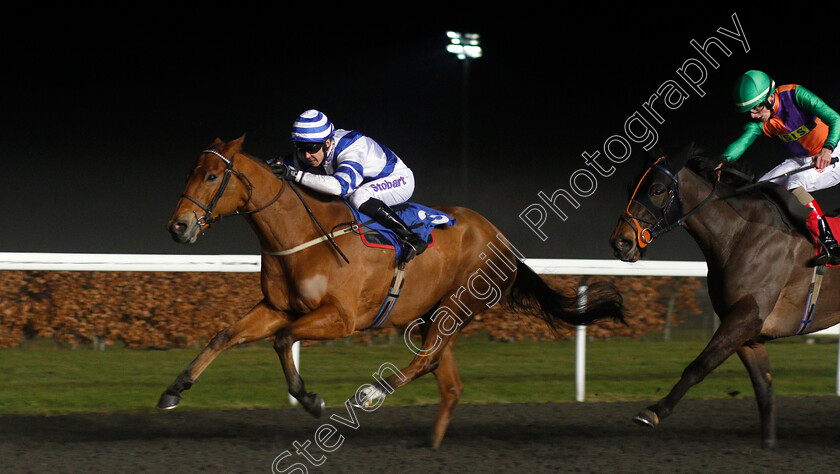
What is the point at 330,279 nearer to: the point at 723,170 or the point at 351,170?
the point at 351,170

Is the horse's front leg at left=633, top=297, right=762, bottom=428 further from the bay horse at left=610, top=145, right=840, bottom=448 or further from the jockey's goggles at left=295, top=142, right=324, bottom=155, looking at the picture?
the jockey's goggles at left=295, top=142, right=324, bottom=155

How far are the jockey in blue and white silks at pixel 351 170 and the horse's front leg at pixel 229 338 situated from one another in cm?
59

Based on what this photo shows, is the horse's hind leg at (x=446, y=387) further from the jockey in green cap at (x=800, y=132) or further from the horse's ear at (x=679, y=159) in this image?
the jockey in green cap at (x=800, y=132)

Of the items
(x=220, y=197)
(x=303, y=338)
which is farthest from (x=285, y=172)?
(x=303, y=338)

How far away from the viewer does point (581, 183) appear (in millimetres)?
9508

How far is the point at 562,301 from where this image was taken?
13.5 feet

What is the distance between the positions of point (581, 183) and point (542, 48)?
1.70 metres

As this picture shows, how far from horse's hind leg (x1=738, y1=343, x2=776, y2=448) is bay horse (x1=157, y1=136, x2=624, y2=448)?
2.30 feet

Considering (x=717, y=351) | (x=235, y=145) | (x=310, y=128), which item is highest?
(x=310, y=128)

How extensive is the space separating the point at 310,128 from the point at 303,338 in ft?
3.03

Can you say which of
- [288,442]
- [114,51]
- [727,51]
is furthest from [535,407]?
[727,51]

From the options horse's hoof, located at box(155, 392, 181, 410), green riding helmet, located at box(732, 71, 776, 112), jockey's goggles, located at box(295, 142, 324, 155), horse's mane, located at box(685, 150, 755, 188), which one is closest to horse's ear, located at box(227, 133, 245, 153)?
jockey's goggles, located at box(295, 142, 324, 155)

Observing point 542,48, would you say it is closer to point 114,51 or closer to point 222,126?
point 222,126

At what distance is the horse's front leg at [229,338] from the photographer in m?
2.97
